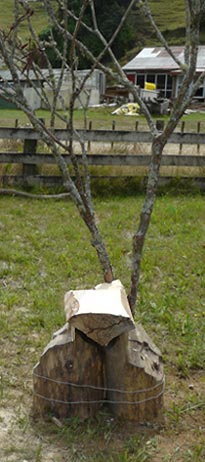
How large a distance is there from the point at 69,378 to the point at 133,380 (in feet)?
1.02

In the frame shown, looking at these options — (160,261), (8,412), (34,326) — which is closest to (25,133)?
(160,261)

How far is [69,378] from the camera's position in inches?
104

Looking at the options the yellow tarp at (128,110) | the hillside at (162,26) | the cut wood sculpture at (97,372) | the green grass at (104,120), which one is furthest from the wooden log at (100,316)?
the hillside at (162,26)

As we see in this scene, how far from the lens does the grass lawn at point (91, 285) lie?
2.54 m

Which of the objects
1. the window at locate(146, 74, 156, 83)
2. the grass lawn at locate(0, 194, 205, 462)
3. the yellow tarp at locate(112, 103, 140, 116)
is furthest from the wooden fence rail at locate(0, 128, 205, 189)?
the window at locate(146, 74, 156, 83)

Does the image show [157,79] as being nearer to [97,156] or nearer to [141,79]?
[141,79]

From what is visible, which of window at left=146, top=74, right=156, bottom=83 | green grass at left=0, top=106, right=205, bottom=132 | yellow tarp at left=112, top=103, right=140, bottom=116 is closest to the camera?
green grass at left=0, top=106, right=205, bottom=132

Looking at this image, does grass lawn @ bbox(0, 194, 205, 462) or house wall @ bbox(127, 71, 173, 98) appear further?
house wall @ bbox(127, 71, 173, 98)

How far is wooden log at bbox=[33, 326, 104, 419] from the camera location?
8.57 ft

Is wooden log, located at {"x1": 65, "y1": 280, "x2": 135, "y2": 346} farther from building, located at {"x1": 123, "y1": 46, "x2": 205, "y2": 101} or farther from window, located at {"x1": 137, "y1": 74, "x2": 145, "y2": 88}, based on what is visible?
window, located at {"x1": 137, "y1": 74, "x2": 145, "y2": 88}

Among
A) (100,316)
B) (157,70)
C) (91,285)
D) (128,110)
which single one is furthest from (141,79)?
(100,316)

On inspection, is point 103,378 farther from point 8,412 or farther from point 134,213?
point 134,213

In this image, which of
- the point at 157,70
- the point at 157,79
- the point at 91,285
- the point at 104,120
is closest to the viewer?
the point at 91,285

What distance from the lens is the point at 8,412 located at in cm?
276
